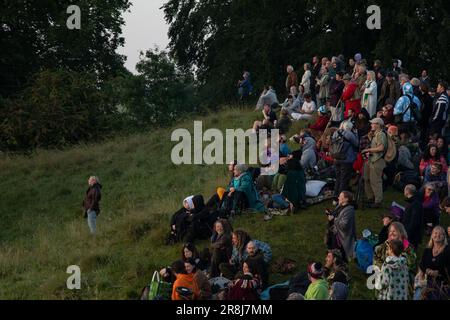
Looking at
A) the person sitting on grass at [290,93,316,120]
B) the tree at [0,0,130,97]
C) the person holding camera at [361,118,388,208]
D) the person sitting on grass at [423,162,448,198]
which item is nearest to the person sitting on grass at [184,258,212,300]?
the person holding camera at [361,118,388,208]

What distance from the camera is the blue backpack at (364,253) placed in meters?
15.8

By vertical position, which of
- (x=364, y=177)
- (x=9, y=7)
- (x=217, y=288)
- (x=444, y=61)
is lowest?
(x=217, y=288)

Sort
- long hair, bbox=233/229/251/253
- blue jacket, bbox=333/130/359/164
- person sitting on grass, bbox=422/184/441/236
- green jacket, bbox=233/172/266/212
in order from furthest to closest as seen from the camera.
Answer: green jacket, bbox=233/172/266/212
blue jacket, bbox=333/130/359/164
person sitting on grass, bbox=422/184/441/236
long hair, bbox=233/229/251/253

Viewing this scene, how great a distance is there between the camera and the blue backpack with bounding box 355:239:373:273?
15.8 metres

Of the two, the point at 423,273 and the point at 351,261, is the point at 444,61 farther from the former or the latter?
the point at 423,273

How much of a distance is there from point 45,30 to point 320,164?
928 inches

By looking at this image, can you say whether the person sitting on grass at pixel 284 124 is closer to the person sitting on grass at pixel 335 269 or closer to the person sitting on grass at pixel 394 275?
the person sitting on grass at pixel 335 269

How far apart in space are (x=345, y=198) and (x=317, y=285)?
2.78 meters

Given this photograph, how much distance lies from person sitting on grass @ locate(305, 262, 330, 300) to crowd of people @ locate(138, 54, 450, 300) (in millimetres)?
17

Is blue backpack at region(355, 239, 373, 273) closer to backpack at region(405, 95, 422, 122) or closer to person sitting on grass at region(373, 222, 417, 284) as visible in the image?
person sitting on grass at region(373, 222, 417, 284)

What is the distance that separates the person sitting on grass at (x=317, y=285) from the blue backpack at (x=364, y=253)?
2931 mm

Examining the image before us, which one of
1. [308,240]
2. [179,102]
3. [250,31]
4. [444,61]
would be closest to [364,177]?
[308,240]

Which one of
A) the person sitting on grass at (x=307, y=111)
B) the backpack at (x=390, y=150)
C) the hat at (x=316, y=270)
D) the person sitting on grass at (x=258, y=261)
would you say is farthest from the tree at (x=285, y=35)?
the hat at (x=316, y=270)

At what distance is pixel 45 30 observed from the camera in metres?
41.2
